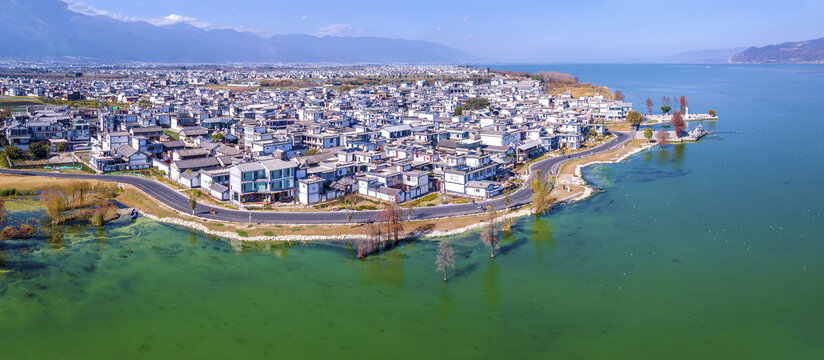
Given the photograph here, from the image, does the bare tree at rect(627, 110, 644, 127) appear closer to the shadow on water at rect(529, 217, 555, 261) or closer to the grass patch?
the shadow on water at rect(529, 217, 555, 261)

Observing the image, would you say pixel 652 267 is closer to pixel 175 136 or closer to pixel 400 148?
pixel 400 148

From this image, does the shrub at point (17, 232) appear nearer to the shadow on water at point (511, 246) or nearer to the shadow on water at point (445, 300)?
the shadow on water at point (445, 300)

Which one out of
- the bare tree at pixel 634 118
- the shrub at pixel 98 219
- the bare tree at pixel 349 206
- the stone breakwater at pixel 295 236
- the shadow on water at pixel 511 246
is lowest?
the shadow on water at pixel 511 246

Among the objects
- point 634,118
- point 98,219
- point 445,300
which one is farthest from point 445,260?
point 634,118

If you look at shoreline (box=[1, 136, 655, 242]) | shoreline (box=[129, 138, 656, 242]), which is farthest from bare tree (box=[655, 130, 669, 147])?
shoreline (box=[1, 136, 655, 242])

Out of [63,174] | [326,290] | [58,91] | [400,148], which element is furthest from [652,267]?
[58,91]

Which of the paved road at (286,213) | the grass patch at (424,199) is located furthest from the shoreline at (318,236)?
the grass patch at (424,199)

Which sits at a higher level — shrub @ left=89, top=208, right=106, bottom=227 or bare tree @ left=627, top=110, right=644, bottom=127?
bare tree @ left=627, top=110, right=644, bottom=127
